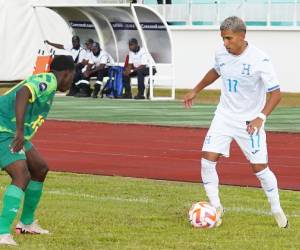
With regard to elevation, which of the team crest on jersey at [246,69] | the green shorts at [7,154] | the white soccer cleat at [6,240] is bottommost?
the white soccer cleat at [6,240]

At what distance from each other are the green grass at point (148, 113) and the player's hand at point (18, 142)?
1357 cm

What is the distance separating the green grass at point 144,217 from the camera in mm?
9297

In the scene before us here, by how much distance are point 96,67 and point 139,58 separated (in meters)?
1.59

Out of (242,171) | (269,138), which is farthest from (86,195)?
(269,138)

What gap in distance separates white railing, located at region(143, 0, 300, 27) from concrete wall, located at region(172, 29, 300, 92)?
43 cm

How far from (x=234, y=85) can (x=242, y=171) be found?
4.73m

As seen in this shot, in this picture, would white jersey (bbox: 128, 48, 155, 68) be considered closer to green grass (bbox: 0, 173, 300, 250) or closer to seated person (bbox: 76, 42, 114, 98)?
seated person (bbox: 76, 42, 114, 98)

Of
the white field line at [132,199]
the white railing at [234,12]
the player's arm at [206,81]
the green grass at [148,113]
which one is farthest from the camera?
the white railing at [234,12]

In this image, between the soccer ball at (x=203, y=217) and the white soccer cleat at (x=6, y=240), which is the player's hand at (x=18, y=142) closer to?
the white soccer cleat at (x=6, y=240)

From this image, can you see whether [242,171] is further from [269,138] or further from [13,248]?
[13,248]

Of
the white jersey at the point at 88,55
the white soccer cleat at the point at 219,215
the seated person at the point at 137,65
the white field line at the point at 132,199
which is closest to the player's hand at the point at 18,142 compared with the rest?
the white soccer cleat at the point at 219,215

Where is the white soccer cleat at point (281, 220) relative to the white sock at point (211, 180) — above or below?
below

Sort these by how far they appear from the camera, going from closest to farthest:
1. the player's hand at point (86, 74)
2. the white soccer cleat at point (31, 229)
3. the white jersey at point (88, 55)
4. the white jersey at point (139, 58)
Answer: the white soccer cleat at point (31, 229) → the white jersey at point (139, 58) → the player's hand at point (86, 74) → the white jersey at point (88, 55)

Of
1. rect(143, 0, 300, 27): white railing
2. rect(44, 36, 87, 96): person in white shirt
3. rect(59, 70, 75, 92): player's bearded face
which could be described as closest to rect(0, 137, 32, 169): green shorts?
rect(59, 70, 75, 92): player's bearded face
